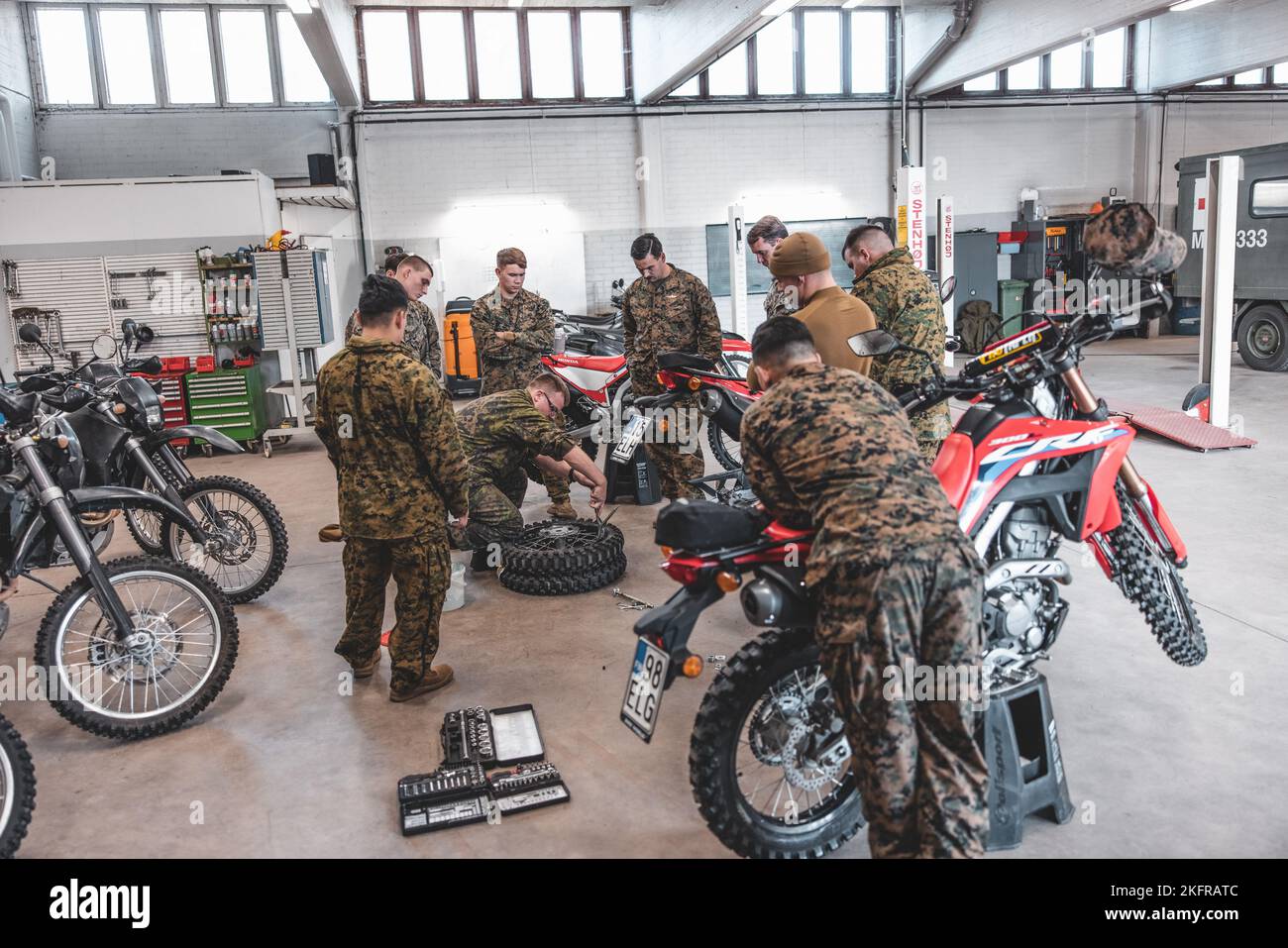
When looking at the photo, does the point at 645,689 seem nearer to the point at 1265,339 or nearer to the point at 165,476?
the point at 165,476

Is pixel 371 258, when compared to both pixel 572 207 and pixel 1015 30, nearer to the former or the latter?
pixel 572 207

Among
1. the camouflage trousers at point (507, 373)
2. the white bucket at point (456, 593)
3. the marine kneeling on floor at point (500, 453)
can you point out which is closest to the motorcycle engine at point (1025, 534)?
→ the marine kneeling on floor at point (500, 453)

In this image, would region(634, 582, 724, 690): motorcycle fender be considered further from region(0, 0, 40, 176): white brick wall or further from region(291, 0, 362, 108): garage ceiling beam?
region(0, 0, 40, 176): white brick wall

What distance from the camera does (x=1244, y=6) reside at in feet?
41.1

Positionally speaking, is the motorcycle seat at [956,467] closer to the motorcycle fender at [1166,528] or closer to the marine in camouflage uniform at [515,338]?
the motorcycle fender at [1166,528]

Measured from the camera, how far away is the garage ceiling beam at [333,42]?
7.68 metres

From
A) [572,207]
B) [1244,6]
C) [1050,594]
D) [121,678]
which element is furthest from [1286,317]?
[121,678]

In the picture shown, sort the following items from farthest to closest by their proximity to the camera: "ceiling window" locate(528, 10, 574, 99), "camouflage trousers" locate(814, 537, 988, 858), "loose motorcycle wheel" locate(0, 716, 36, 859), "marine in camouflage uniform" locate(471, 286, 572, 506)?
"ceiling window" locate(528, 10, 574, 99) → "marine in camouflage uniform" locate(471, 286, 572, 506) → "loose motorcycle wheel" locate(0, 716, 36, 859) → "camouflage trousers" locate(814, 537, 988, 858)

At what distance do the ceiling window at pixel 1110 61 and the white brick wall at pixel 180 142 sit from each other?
11505mm

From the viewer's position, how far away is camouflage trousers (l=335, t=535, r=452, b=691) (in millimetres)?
3504

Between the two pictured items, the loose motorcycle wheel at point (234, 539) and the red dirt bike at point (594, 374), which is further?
the red dirt bike at point (594, 374)

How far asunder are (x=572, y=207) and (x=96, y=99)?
6091 mm

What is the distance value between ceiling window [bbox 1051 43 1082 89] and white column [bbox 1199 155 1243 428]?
8697 mm

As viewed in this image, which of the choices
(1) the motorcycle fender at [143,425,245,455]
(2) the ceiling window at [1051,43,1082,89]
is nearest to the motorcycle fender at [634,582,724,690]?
Answer: (1) the motorcycle fender at [143,425,245,455]
